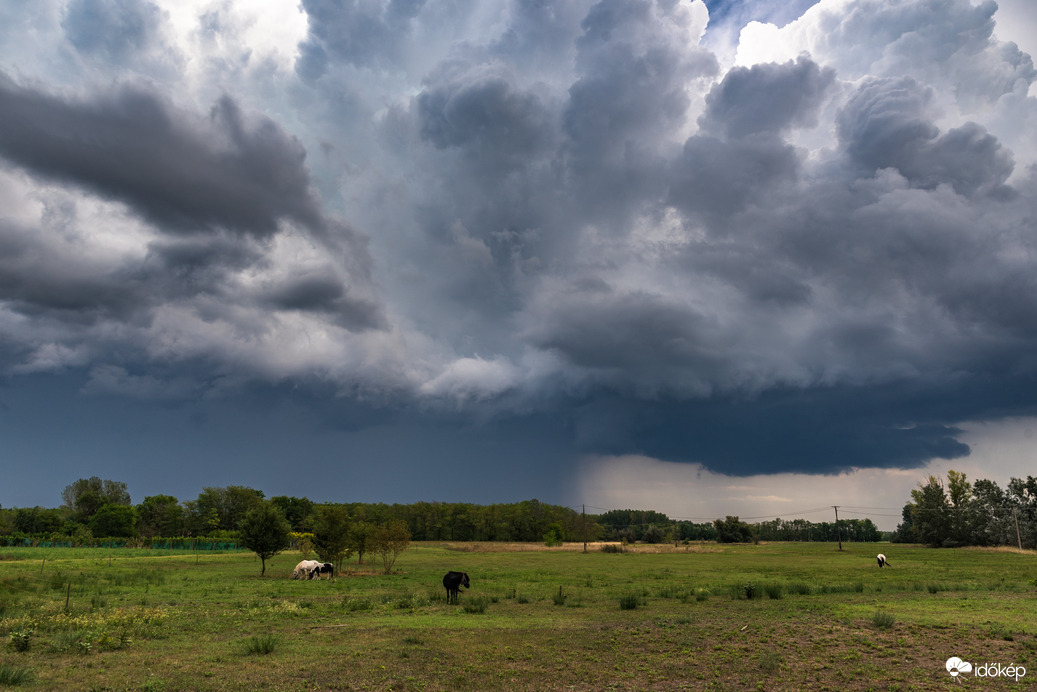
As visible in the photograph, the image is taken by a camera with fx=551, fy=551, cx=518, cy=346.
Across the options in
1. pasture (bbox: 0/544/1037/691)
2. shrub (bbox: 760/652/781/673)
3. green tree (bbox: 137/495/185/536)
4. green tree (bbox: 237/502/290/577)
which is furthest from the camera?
green tree (bbox: 137/495/185/536)

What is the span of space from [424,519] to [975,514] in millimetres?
146611

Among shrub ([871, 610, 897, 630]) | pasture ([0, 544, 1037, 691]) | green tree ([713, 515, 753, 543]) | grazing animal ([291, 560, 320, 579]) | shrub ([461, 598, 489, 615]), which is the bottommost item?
green tree ([713, 515, 753, 543])

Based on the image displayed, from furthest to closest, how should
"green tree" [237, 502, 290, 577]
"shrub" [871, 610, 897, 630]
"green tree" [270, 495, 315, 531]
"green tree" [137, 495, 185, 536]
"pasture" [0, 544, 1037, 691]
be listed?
"green tree" [270, 495, 315, 531]
"green tree" [137, 495, 185, 536]
"green tree" [237, 502, 290, 577]
"shrub" [871, 610, 897, 630]
"pasture" [0, 544, 1037, 691]

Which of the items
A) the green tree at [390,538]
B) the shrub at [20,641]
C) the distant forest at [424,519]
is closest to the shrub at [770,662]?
the shrub at [20,641]

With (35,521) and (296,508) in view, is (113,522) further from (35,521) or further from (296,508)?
(296,508)

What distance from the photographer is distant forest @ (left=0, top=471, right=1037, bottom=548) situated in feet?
409

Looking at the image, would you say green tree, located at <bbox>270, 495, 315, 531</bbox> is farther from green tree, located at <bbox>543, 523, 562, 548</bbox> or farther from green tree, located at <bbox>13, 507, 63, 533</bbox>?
green tree, located at <bbox>543, 523, 562, 548</bbox>

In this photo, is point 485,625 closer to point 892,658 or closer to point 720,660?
point 720,660

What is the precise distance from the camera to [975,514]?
124812 millimetres

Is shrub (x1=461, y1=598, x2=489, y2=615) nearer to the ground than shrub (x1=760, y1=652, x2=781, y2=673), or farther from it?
nearer to the ground

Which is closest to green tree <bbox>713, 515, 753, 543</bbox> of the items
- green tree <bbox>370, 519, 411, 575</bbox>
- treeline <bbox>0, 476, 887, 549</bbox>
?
treeline <bbox>0, 476, 887, 549</bbox>

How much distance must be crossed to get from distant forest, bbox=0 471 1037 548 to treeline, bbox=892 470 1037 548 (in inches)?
8.8

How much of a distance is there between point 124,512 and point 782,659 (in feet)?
553

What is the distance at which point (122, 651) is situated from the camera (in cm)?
1919
